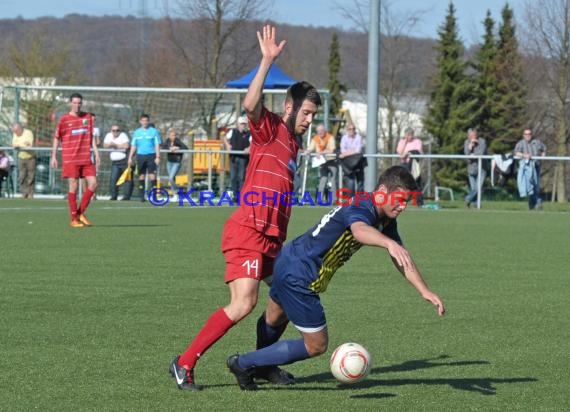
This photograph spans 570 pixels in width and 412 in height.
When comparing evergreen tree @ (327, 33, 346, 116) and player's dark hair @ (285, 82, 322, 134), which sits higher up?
evergreen tree @ (327, 33, 346, 116)

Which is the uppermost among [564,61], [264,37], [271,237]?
[564,61]

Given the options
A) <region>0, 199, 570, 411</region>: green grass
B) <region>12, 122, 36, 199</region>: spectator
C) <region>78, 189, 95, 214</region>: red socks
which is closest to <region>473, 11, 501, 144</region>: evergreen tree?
<region>12, 122, 36, 199</region>: spectator

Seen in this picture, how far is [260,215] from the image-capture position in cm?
636

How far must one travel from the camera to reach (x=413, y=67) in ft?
169

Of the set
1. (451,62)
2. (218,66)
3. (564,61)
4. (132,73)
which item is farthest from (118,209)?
(132,73)

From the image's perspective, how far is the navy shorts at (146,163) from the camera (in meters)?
24.1

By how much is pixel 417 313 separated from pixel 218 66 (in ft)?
109

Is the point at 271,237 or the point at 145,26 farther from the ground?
the point at 145,26

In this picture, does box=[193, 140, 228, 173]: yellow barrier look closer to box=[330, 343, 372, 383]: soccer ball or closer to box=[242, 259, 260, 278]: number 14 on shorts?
box=[242, 259, 260, 278]: number 14 on shorts

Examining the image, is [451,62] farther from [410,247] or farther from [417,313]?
[417,313]

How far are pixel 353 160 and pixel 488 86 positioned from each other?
23.2m

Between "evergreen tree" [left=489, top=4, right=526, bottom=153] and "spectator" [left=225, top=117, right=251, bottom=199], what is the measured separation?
69.5 ft

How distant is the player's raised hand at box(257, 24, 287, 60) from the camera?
619 centimetres

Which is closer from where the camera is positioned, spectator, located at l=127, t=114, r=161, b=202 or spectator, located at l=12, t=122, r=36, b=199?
spectator, located at l=127, t=114, r=161, b=202
